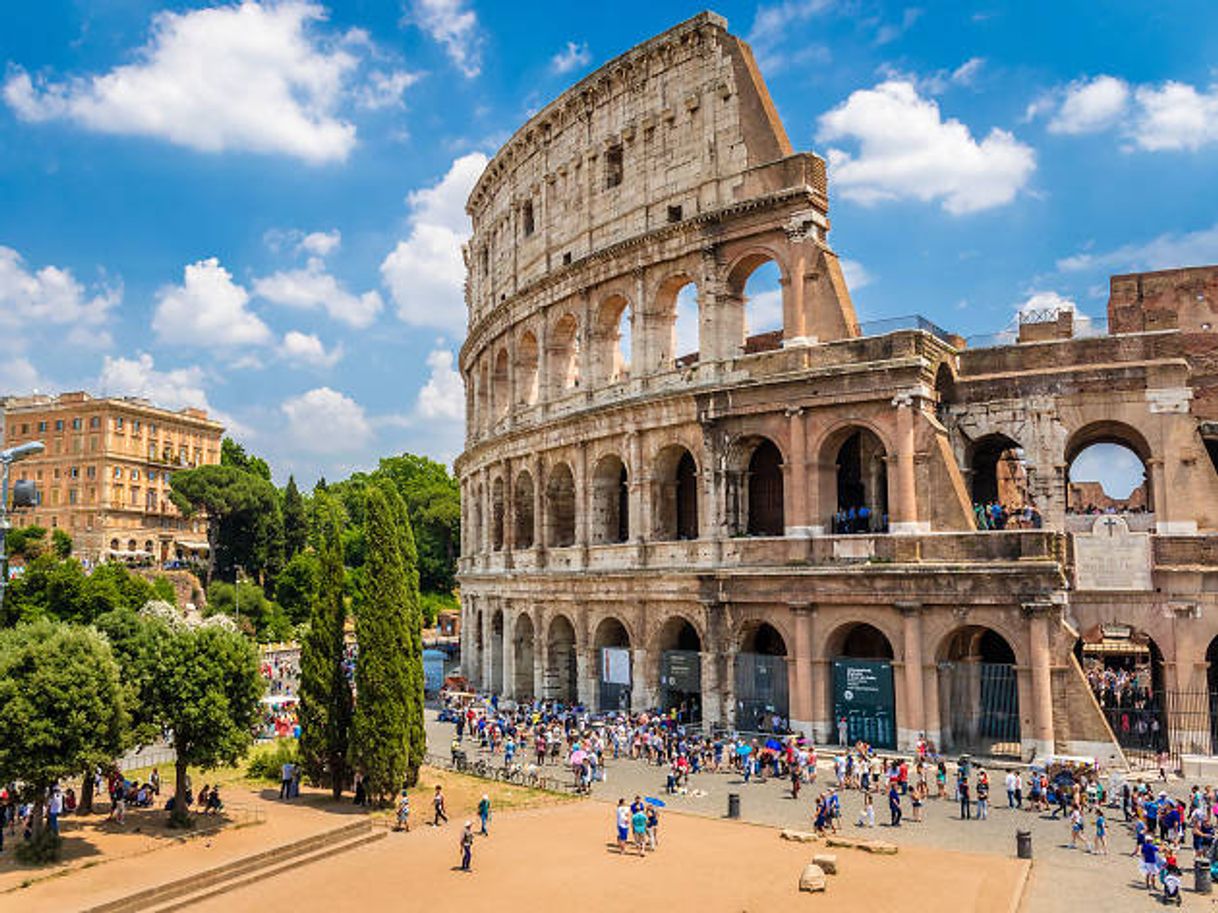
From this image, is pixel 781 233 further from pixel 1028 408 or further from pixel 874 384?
pixel 1028 408

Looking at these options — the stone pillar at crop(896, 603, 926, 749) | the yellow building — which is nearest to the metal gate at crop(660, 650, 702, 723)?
the stone pillar at crop(896, 603, 926, 749)

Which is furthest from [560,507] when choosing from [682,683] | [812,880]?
[812,880]

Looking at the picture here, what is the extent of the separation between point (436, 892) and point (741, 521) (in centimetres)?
1593

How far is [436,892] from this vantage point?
17969mm

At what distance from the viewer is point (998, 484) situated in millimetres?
35062

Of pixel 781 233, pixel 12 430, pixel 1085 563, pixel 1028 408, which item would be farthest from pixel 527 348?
pixel 12 430

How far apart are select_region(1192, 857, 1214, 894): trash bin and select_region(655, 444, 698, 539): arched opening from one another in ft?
57.5

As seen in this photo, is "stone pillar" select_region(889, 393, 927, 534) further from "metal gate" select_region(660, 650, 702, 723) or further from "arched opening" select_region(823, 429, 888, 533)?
"metal gate" select_region(660, 650, 702, 723)

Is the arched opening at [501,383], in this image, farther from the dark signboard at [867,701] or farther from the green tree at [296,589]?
the green tree at [296,589]

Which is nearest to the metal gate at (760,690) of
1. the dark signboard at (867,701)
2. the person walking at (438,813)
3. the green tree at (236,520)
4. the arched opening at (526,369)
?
the dark signboard at (867,701)

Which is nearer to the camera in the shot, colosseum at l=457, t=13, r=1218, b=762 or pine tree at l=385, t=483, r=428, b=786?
pine tree at l=385, t=483, r=428, b=786

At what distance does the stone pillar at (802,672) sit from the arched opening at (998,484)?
5.73 metres

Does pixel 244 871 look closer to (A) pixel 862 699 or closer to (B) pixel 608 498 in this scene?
(A) pixel 862 699

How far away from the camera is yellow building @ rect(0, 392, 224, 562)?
270ft
